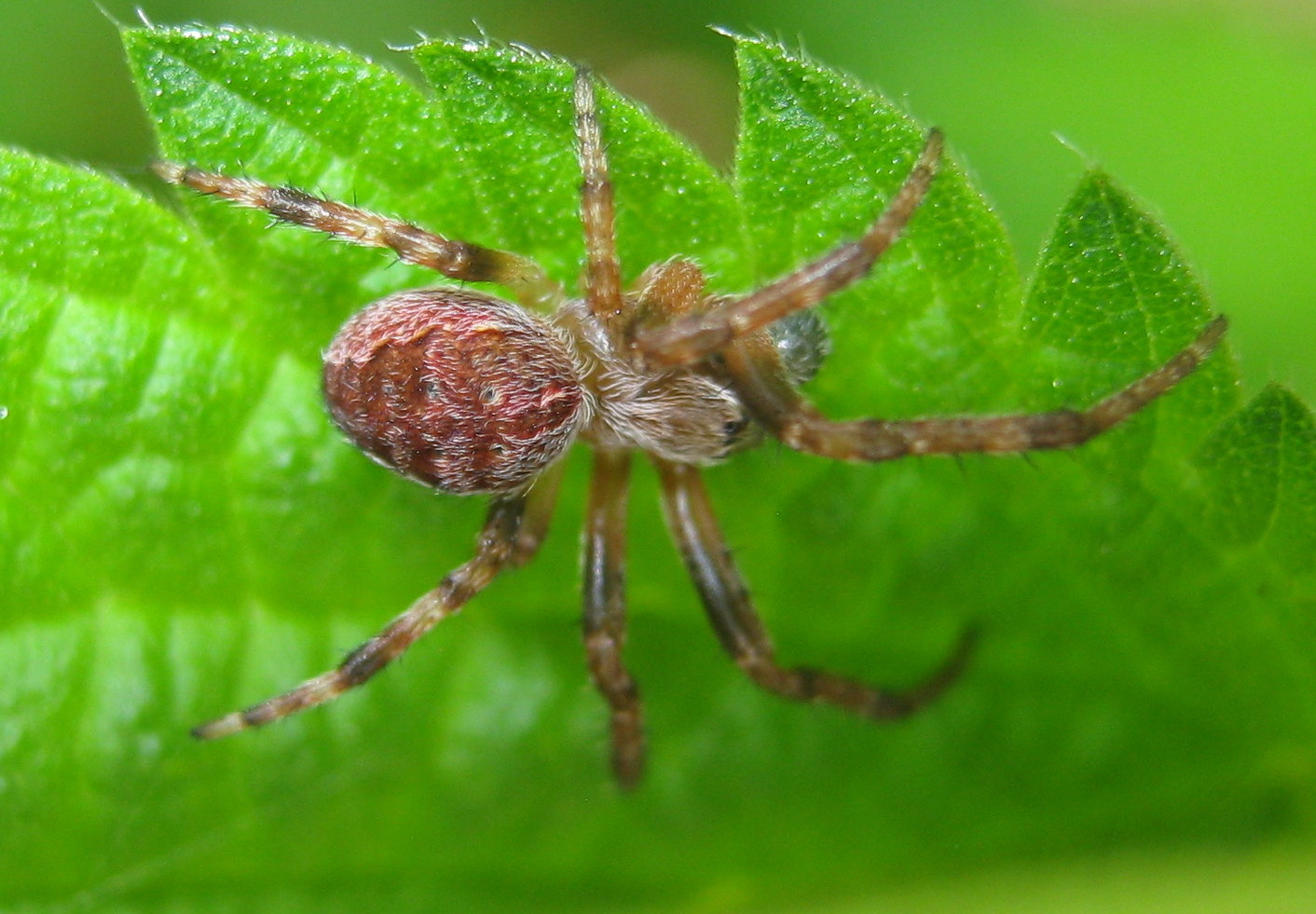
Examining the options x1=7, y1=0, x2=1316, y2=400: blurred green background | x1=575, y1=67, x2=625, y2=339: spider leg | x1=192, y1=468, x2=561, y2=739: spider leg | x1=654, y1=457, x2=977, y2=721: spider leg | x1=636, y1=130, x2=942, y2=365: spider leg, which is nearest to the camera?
x1=636, y1=130, x2=942, y2=365: spider leg

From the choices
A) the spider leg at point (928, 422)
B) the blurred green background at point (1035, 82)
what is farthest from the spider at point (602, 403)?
the blurred green background at point (1035, 82)

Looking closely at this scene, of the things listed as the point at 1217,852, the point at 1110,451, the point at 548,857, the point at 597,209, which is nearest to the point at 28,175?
the point at 597,209

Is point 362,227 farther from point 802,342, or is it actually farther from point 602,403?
point 802,342

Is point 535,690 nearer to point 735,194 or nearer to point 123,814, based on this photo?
point 123,814

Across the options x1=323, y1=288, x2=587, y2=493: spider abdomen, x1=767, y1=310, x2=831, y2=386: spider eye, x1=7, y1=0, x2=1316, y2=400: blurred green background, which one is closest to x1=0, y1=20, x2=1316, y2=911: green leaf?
x1=767, y1=310, x2=831, y2=386: spider eye

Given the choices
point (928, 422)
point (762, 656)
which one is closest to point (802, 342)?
point (928, 422)

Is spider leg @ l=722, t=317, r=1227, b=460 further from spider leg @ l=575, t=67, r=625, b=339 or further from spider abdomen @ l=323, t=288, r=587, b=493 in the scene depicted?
spider abdomen @ l=323, t=288, r=587, b=493
